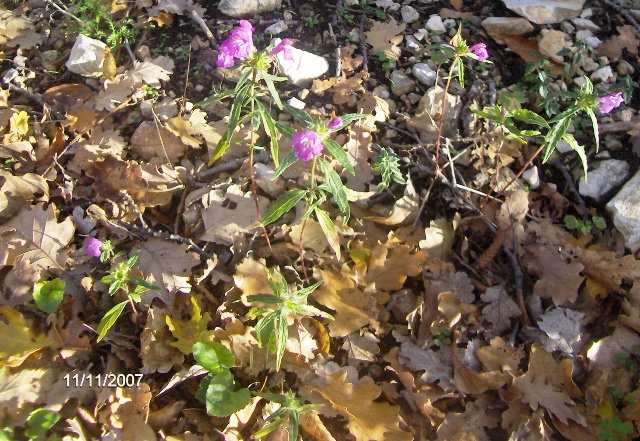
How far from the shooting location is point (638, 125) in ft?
11.1

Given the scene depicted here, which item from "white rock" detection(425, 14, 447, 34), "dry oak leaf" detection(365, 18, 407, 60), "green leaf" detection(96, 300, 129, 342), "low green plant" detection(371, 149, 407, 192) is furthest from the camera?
"white rock" detection(425, 14, 447, 34)

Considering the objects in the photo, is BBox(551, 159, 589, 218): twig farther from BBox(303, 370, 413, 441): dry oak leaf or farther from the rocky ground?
BBox(303, 370, 413, 441): dry oak leaf

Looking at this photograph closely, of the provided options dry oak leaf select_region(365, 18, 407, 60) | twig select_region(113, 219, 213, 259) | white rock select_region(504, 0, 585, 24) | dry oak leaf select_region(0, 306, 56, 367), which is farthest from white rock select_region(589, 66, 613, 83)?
dry oak leaf select_region(0, 306, 56, 367)

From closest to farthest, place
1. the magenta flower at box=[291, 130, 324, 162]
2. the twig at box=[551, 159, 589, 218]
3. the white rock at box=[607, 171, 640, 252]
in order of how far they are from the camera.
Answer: the magenta flower at box=[291, 130, 324, 162] < the white rock at box=[607, 171, 640, 252] < the twig at box=[551, 159, 589, 218]

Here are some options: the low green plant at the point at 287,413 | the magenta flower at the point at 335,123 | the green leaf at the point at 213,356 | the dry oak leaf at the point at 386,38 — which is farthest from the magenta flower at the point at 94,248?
the dry oak leaf at the point at 386,38

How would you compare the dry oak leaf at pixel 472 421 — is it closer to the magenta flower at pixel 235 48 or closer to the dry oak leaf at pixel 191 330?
the dry oak leaf at pixel 191 330

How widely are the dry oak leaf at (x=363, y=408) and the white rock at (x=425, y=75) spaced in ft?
7.12

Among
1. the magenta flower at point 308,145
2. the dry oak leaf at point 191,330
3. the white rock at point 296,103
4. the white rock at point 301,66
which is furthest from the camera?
the white rock at point 301,66

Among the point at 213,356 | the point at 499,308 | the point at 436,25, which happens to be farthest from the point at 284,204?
the point at 436,25

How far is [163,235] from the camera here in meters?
3.03

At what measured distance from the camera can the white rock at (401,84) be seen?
3.64 meters

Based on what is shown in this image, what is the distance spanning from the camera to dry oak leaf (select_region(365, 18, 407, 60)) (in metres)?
3.76

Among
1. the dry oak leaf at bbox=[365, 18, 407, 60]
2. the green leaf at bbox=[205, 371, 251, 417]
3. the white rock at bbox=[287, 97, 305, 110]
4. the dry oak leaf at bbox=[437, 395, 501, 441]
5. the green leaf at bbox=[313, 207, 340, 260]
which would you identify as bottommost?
the dry oak leaf at bbox=[437, 395, 501, 441]

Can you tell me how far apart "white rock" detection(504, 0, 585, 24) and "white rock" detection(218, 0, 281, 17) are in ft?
6.09
